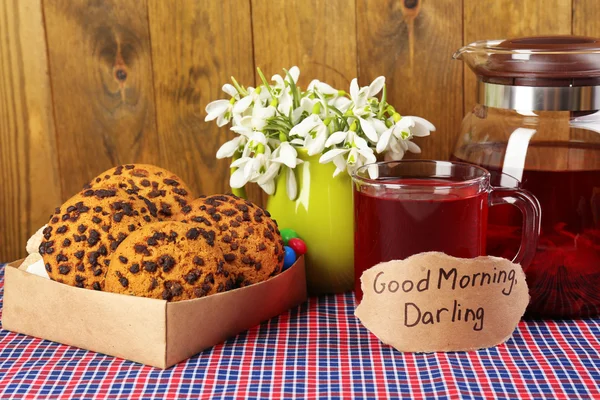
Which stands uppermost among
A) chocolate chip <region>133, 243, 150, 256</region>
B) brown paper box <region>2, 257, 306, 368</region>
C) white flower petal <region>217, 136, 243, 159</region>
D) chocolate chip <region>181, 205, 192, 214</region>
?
white flower petal <region>217, 136, 243, 159</region>

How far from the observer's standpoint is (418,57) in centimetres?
122

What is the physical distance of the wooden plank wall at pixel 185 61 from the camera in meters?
1.21

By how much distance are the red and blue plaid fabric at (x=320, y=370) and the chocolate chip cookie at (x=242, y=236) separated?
0.27 feet

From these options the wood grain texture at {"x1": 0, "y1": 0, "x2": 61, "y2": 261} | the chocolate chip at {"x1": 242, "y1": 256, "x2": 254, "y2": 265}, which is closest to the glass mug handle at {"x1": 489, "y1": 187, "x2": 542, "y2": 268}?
the chocolate chip at {"x1": 242, "y1": 256, "x2": 254, "y2": 265}

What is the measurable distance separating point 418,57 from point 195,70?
37 centimetres

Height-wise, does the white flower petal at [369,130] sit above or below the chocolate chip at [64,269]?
above

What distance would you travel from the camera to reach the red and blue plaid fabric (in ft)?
2.63

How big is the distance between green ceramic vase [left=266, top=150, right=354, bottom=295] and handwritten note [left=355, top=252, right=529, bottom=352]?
0.64 feet

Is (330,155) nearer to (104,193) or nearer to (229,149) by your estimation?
(229,149)

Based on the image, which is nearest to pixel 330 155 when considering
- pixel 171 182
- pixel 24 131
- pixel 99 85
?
pixel 171 182

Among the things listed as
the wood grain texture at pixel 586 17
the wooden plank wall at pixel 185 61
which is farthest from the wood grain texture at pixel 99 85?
the wood grain texture at pixel 586 17

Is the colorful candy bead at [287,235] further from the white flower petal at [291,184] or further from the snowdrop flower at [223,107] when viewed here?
the snowdrop flower at [223,107]

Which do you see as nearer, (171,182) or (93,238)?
(93,238)

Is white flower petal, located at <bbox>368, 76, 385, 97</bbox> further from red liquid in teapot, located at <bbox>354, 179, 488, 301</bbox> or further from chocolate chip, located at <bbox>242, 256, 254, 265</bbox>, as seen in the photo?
chocolate chip, located at <bbox>242, 256, 254, 265</bbox>
